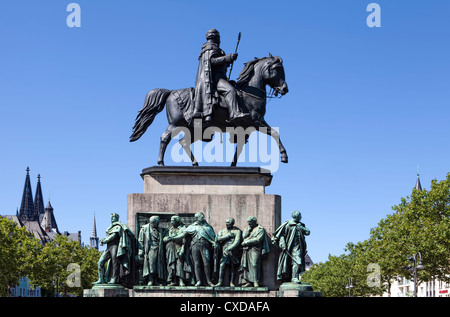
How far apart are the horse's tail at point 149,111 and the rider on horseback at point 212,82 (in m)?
1.11

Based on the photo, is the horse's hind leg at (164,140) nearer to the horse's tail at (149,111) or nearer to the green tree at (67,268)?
the horse's tail at (149,111)

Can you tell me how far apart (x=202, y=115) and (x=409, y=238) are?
33857 millimetres

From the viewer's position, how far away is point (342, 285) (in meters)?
90.9

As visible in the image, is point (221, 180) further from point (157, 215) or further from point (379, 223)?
point (379, 223)

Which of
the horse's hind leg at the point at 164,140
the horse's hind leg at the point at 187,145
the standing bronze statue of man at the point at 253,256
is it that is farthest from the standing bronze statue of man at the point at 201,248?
the horse's hind leg at the point at 164,140

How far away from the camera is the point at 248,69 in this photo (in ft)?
71.5

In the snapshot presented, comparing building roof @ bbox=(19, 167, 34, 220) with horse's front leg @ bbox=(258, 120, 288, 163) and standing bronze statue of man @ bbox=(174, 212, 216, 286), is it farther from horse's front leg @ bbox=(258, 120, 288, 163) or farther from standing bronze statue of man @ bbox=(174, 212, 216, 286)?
standing bronze statue of man @ bbox=(174, 212, 216, 286)

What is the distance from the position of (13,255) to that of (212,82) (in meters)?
39.3

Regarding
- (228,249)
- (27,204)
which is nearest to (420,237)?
(228,249)

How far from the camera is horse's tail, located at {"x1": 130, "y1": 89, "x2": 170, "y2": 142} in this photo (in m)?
21.7

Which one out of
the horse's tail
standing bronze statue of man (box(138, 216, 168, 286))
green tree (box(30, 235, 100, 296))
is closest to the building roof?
green tree (box(30, 235, 100, 296))

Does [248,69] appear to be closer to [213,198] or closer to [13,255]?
[213,198]

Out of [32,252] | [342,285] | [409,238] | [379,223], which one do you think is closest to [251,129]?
[409,238]

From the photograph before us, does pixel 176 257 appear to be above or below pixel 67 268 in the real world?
above
